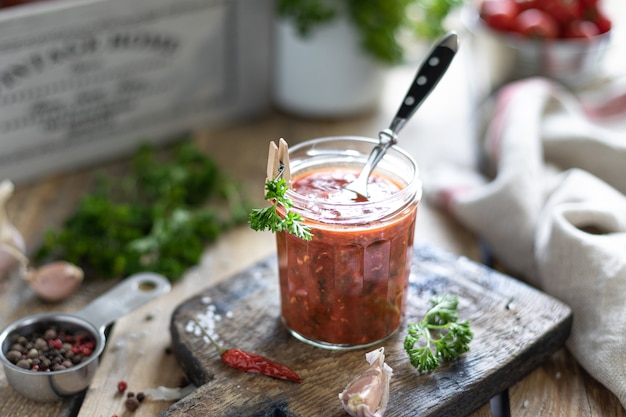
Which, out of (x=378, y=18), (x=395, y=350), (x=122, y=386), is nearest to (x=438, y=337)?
(x=395, y=350)

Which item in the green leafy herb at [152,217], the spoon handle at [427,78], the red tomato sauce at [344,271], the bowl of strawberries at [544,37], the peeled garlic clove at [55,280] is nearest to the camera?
the red tomato sauce at [344,271]

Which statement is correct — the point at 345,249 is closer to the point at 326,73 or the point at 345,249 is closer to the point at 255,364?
the point at 255,364

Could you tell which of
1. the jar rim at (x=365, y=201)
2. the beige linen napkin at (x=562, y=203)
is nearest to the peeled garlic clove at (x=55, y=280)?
the jar rim at (x=365, y=201)

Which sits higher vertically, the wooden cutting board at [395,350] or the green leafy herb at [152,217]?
the wooden cutting board at [395,350]

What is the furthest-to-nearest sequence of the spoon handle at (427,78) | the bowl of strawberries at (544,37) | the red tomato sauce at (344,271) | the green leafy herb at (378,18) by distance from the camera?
the bowl of strawberries at (544,37)
the green leafy herb at (378,18)
the spoon handle at (427,78)
the red tomato sauce at (344,271)

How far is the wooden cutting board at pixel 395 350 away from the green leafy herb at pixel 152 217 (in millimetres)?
235

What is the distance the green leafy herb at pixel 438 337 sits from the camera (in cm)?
133

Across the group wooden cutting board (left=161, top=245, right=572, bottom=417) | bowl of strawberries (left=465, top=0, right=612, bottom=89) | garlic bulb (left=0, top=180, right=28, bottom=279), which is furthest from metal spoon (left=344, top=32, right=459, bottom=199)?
bowl of strawberries (left=465, top=0, right=612, bottom=89)

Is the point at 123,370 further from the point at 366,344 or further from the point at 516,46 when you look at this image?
the point at 516,46

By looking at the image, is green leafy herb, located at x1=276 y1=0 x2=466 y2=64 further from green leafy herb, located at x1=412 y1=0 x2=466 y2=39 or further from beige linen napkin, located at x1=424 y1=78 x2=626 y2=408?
beige linen napkin, located at x1=424 y1=78 x2=626 y2=408

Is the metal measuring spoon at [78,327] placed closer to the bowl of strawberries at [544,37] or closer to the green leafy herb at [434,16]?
the green leafy herb at [434,16]

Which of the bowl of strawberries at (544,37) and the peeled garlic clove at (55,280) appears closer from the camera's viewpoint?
the peeled garlic clove at (55,280)

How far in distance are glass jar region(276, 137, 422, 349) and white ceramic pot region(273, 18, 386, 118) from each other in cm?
79

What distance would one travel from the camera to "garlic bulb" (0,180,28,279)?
5.35 feet
